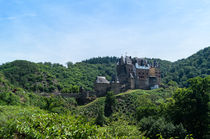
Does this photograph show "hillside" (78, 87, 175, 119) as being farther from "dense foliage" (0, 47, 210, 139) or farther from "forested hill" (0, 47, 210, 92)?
"forested hill" (0, 47, 210, 92)

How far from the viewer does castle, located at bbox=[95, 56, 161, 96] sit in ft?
212

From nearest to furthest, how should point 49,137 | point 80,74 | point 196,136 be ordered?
1. point 49,137
2. point 196,136
3. point 80,74

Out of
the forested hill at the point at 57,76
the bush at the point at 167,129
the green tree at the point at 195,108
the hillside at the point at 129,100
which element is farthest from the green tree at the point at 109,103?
the bush at the point at 167,129

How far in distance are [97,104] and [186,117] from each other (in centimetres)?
3026

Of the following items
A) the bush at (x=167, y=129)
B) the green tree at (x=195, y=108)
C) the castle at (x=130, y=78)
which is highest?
the castle at (x=130, y=78)

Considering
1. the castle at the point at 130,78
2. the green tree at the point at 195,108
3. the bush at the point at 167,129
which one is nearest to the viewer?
the bush at the point at 167,129

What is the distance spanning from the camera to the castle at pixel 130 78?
6475cm

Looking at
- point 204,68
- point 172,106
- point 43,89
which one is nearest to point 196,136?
point 172,106

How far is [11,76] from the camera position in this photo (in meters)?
87.7

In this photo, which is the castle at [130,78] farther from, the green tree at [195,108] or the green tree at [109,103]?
the green tree at [195,108]

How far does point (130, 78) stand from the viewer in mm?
64438

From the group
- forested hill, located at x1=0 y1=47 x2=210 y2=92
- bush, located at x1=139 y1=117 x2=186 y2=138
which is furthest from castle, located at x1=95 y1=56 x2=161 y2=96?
bush, located at x1=139 y1=117 x2=186 y2=138

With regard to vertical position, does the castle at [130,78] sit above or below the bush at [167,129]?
above

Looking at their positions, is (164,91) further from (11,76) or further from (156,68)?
(11,76)
